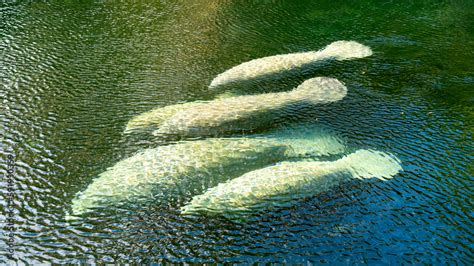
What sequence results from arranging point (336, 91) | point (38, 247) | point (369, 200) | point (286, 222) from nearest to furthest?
point (38, 247), point (286, 222), point (369, 200), point (336, 91)

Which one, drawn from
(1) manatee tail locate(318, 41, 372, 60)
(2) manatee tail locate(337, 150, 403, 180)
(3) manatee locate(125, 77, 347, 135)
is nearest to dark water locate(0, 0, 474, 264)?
(2) manatee tail locate(337, 150, 403, 180)

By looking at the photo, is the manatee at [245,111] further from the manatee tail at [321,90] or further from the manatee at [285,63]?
the manatee at [285,63]

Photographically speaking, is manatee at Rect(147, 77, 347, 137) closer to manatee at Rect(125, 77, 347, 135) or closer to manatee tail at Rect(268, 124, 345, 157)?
manatee at Rect(125, 77, 347, 135)

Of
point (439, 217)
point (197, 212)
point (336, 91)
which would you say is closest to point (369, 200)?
point (439, 217)

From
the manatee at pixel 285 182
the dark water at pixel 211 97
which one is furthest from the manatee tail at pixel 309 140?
the manatee at pixel 285 182

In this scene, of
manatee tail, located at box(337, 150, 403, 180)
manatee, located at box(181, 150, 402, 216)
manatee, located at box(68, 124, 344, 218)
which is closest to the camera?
manatee, located at box(181, 150, 402, 216)

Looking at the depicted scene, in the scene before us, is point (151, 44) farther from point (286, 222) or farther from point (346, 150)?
point (286, 222)
